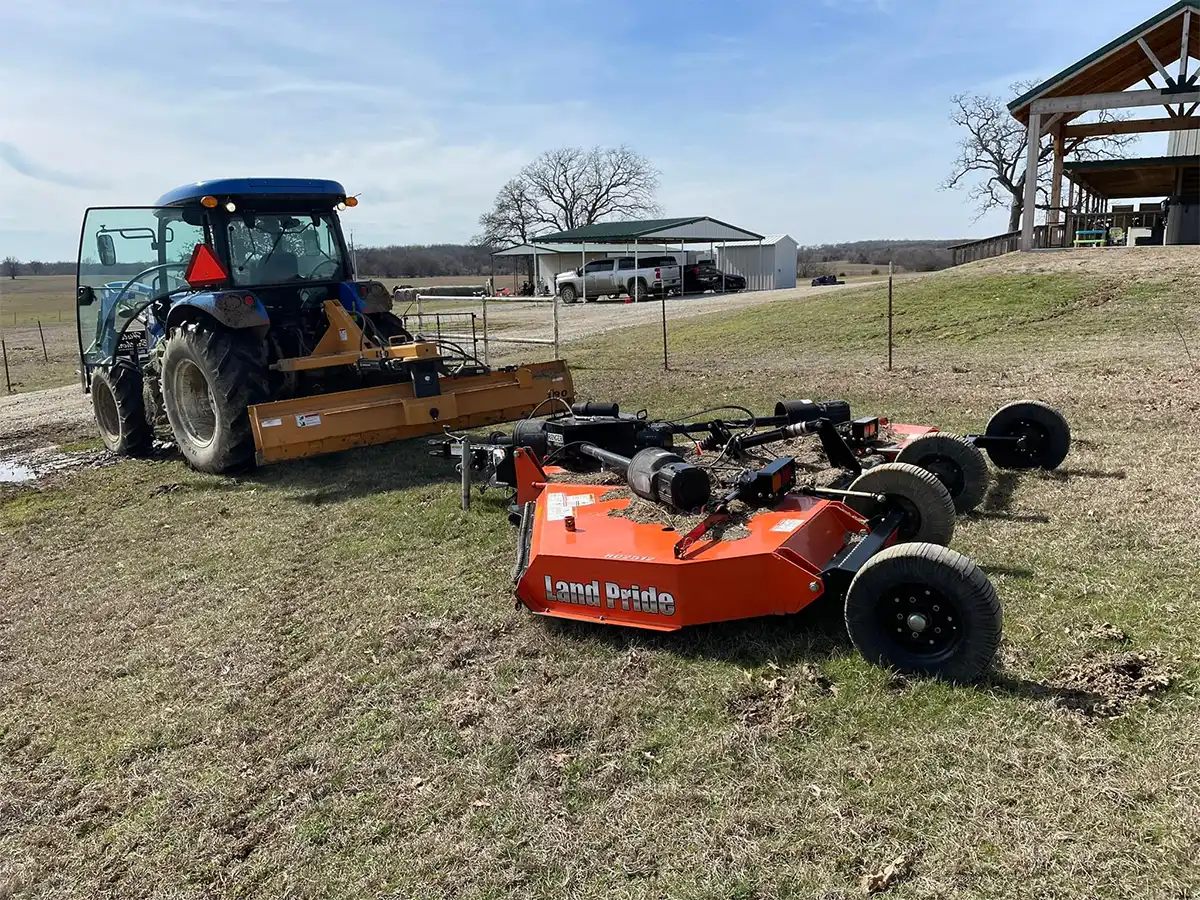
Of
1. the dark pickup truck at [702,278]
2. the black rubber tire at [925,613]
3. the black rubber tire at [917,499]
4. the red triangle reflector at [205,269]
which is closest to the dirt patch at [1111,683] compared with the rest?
the black rubber tire at [925,613]

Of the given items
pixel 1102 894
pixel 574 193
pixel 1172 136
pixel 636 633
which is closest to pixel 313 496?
pixel 636 633

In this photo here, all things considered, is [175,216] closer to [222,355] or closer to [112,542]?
[222,355]

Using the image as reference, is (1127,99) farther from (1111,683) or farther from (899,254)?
(899,254)

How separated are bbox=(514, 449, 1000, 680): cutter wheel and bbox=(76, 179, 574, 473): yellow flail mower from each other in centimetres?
338

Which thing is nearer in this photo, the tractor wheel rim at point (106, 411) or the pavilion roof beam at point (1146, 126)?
the tractor wheel rim at point (106, 411)

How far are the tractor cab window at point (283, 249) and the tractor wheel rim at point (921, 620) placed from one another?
7.09m

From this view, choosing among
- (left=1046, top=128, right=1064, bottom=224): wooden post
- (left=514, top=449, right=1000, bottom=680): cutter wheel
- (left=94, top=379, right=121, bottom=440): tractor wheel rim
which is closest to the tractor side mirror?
(left=94, top=379, right=121, bottom=440): tractor wheel rim

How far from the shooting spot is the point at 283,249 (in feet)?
29.0

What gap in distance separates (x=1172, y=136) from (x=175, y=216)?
31522 mm

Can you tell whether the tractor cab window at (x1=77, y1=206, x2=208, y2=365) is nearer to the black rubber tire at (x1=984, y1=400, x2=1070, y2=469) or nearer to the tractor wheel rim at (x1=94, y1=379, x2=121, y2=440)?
the tractor wheel rim at (x1=94, y1=379, x2=121, y2=440)

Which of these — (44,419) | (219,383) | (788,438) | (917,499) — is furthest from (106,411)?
(917,499)

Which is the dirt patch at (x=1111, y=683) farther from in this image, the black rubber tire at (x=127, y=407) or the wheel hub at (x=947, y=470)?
the black rubber tire at (x=127, y=407)

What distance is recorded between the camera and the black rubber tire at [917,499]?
4.44m

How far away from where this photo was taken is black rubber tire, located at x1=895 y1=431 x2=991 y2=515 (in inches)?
217
